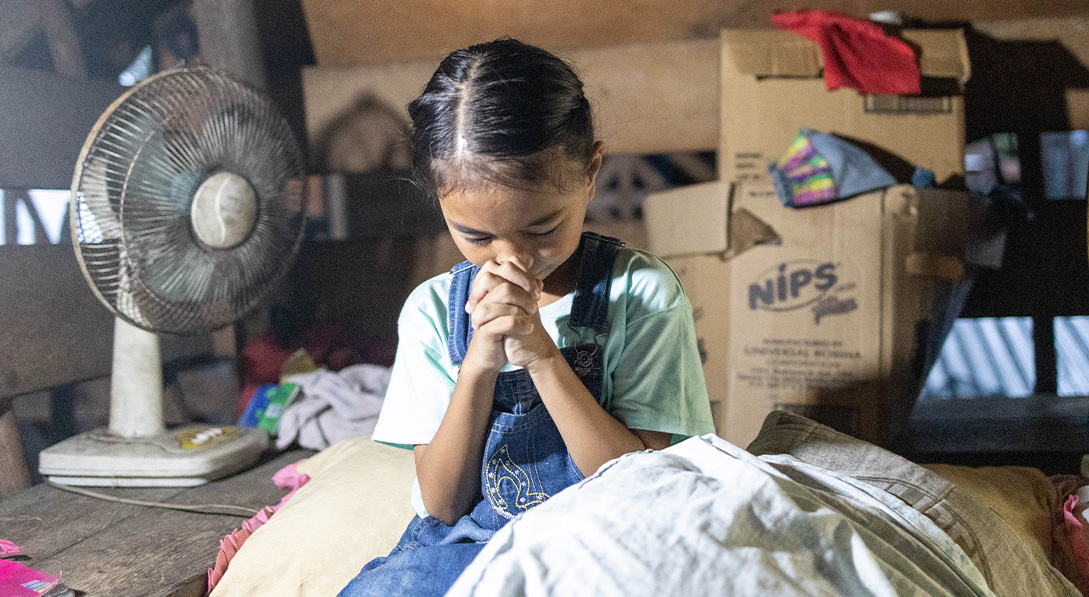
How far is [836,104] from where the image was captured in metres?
1.96

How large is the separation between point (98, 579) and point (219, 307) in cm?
61

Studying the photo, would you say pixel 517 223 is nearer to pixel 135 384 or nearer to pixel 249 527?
pixel 249 527

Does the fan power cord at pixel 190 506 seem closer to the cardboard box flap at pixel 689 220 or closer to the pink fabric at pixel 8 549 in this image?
the pink fabric at pixel 8 549

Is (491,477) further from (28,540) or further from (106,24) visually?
(106,24)

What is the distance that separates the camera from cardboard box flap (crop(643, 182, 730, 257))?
6.21 ft

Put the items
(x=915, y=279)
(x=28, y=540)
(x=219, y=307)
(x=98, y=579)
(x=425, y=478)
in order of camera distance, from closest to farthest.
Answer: (x=425, y=478) → (x=98, y=579) → (x=28, y=540) → (x=219, y=307) → (x=915, y=279)

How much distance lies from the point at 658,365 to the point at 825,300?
995 millimetres

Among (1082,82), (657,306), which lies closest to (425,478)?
(657,306)

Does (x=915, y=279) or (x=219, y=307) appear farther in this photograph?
(x=915, y=279)

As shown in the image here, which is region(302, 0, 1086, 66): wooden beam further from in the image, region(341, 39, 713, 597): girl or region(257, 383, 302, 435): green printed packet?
region(341, 39, 713, 597): girl

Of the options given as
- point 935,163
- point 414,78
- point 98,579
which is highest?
point 414,78

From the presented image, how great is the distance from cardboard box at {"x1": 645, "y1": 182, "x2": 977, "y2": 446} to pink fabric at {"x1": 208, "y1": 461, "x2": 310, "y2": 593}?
3.59ft

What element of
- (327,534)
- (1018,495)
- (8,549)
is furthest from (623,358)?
(8,549)

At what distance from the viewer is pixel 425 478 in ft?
3.16
